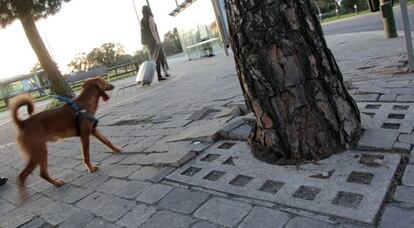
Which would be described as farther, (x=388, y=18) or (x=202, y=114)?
(x=388, y=18)

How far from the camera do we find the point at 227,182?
3.26m

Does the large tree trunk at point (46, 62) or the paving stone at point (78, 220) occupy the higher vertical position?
the large tree trunk at point (46, 62)

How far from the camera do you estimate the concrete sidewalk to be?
257 centimetres

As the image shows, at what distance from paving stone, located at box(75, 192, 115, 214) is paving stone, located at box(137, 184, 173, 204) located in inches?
13.2

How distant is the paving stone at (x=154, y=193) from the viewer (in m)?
3.33

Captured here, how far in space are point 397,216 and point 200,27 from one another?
21312 millimetres

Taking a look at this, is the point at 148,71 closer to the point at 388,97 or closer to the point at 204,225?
the point at 388,97

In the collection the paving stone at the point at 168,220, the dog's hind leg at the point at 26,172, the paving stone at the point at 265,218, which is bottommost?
the paving stone at the point at 265,218

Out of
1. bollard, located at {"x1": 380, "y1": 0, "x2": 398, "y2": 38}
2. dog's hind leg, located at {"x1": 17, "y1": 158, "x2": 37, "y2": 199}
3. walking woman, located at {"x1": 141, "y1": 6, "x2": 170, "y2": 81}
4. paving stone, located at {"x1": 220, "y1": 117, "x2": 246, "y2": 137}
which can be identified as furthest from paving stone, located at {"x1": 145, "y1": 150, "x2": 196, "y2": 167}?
walking woman, located at {"x1": 141, "y1": 6, "x2": 170, "y2": 81}

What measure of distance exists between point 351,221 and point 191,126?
323 cm

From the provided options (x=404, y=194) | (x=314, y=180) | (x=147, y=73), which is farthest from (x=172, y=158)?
(x=147, y=73)

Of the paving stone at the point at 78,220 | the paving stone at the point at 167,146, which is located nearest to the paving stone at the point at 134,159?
the paving stone at the point at 167,146

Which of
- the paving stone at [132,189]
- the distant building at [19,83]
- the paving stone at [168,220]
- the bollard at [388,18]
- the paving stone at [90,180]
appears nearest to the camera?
the paving stone at [168,220]

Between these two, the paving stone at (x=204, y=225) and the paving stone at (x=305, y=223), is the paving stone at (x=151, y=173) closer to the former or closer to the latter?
the paving stone at (x=204, y=225)
